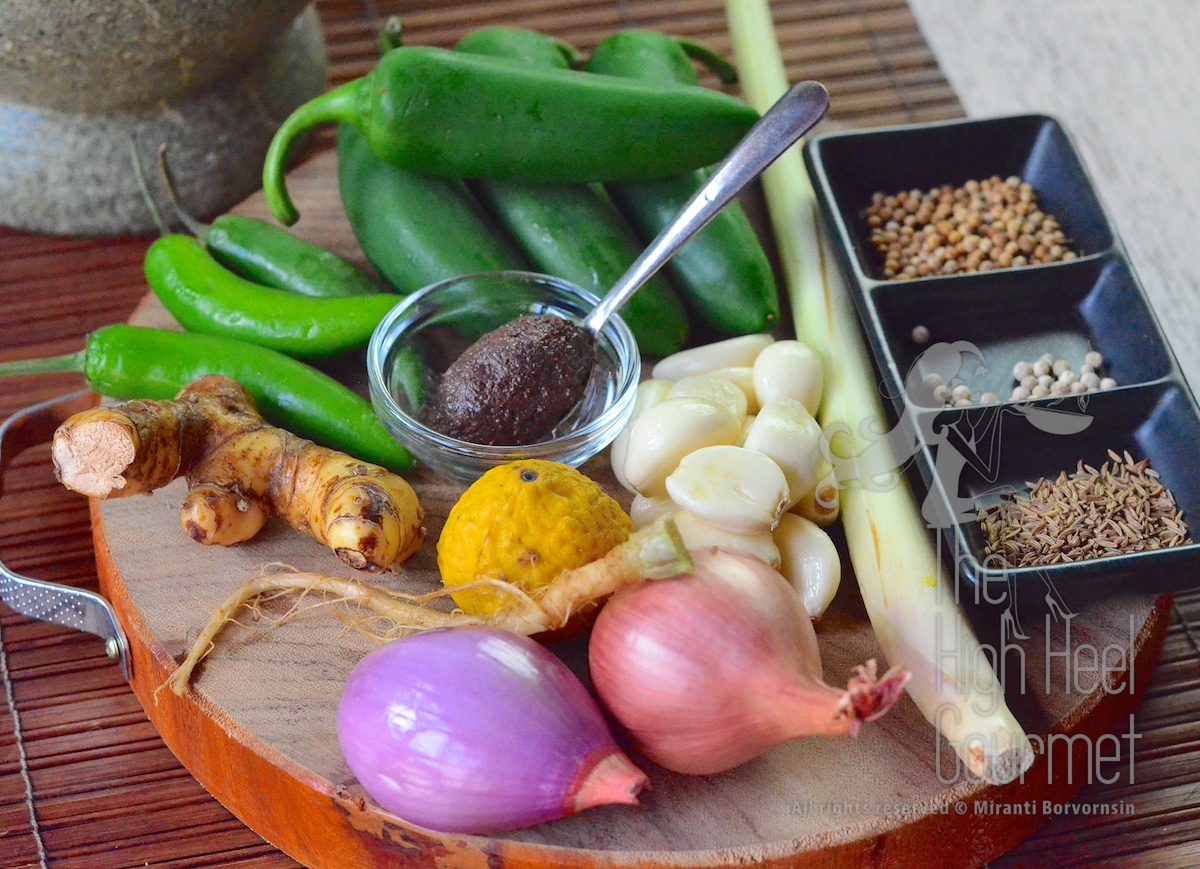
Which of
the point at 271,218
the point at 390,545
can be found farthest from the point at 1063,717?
the point at 271,218

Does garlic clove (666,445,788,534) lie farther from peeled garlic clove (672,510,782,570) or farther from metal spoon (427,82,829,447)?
metal spoon (427,82,829,447)

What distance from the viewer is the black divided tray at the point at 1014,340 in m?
1.19

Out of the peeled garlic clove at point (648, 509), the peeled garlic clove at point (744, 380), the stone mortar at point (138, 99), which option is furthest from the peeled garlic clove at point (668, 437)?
the stone mortar at point (138, 99)

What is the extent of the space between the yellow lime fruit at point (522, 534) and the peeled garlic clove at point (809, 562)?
0.60 ft

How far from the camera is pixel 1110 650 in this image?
3.79 ft

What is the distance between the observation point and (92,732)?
4.03ft

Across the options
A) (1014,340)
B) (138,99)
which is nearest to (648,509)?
(1014,340)

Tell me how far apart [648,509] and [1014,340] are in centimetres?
61

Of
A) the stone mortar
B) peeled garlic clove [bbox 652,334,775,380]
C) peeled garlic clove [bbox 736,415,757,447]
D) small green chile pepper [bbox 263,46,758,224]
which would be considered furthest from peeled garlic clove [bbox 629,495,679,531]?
the stone mortar

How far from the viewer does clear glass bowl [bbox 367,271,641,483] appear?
1.27 m

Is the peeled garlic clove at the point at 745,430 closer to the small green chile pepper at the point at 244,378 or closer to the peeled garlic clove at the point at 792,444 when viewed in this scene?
Answer: the peeled garlic clove at the point at 792,444

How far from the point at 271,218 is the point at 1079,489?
3.65ft

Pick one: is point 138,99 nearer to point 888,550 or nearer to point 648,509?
point 648,509

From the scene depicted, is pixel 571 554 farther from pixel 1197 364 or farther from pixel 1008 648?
pixel 1197 364
